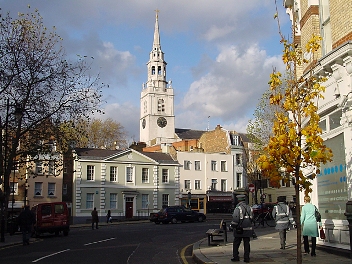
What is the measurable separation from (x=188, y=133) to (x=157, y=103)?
11209mm

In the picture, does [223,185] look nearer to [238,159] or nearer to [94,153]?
[238,159]

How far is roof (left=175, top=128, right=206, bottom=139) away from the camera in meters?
108

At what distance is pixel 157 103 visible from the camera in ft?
359

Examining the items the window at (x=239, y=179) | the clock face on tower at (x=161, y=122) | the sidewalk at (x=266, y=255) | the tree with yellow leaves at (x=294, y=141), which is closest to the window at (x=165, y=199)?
the window at (x=239, y=179)

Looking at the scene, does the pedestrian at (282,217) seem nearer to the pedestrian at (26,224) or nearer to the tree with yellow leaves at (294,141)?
the tree with yellow leaves at (294,141)

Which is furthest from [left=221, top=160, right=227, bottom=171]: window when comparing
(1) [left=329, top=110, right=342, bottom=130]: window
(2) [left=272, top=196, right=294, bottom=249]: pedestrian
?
(1) [left=329, top=110, right=342, bottom=130]: window

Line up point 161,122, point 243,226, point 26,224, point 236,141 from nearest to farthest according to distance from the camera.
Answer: point 243,226 → point 26,224 → point 236,141 → point 161,122

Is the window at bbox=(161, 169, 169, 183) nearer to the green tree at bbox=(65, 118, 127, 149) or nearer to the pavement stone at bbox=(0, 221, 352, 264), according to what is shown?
the green tree at bbox=(65, 118, 127, 149)

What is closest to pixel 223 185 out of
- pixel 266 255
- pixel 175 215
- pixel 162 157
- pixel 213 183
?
pixel 213 183

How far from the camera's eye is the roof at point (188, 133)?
10843 cm

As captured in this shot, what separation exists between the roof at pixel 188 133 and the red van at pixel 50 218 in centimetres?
8170

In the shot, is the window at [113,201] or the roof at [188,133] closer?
the window at [113,201]

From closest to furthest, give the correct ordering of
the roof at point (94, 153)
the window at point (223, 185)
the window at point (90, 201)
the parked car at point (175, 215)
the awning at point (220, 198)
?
the parked car at point (175, 215) < the window at point (90, 201) < the roof at point (94, 153) < the awning at point (220, 198) < the window at point (223, 185)

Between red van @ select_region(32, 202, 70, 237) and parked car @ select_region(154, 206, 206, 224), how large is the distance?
47.8 feet
